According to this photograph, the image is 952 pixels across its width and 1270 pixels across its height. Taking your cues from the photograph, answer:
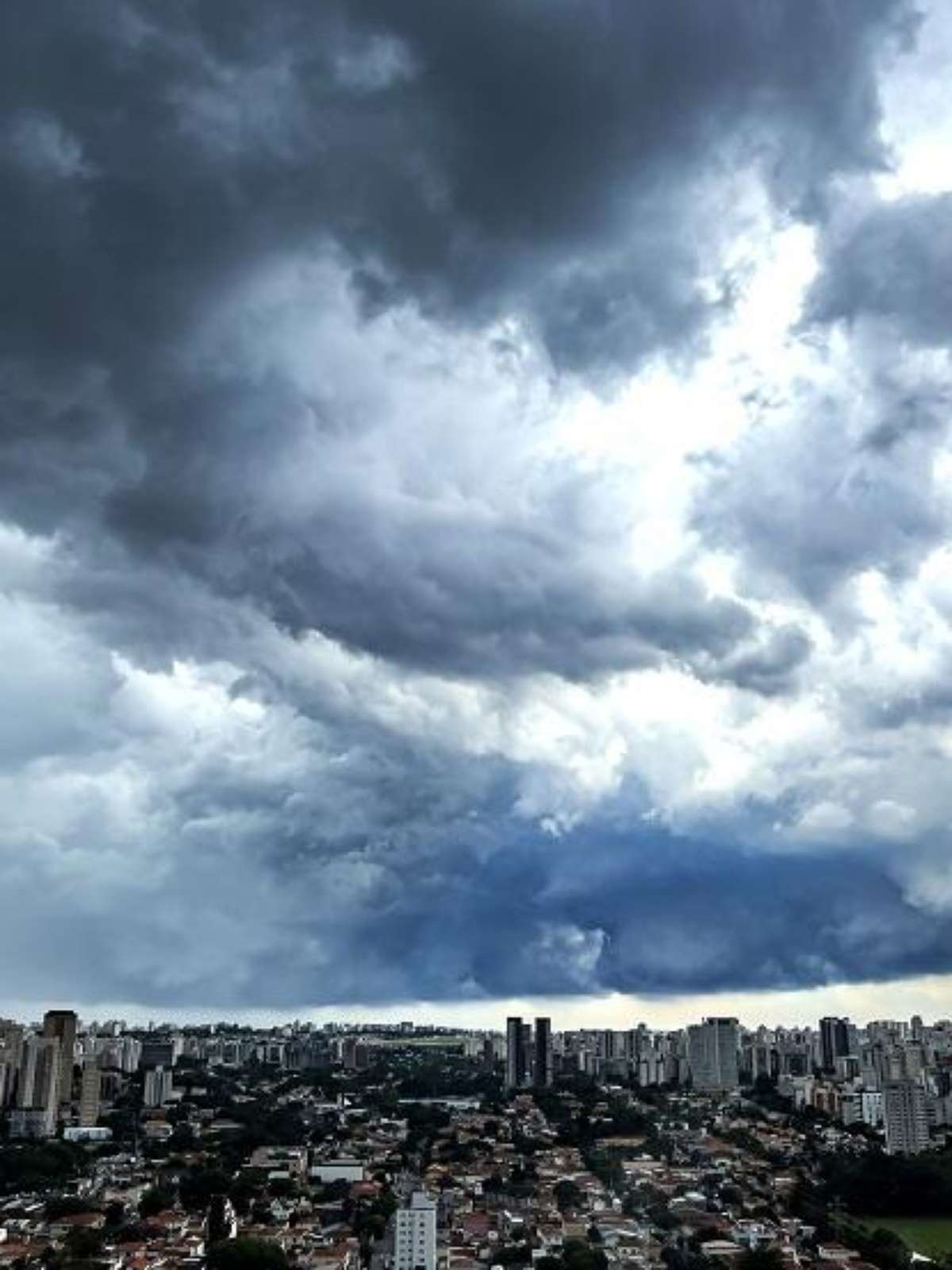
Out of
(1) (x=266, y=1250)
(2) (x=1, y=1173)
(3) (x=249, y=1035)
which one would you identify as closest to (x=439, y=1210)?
(1) (x=266, y=1250)

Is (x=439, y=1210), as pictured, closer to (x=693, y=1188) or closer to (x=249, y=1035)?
(x=693, y=1188)

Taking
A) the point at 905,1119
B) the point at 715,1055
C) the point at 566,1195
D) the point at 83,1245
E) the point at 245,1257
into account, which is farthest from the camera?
the point at 715,1055

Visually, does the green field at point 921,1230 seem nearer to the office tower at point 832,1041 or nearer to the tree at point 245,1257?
the tree at point 245,1257

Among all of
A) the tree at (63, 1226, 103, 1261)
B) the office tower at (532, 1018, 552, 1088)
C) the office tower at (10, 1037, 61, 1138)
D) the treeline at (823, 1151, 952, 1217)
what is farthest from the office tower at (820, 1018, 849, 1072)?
the tree at (63, 1226, 103, 1261)

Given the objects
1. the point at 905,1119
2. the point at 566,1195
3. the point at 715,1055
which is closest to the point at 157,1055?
the point at 715,1055

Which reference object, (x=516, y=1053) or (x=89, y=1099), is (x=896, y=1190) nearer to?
(x=89, y=1099)

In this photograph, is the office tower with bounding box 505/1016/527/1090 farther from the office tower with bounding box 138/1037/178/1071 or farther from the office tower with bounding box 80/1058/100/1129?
the office tower with bounding box 80/1058/100/1129
